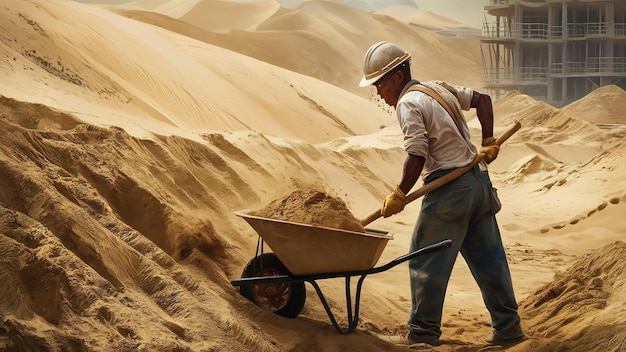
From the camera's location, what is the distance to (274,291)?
424 cm

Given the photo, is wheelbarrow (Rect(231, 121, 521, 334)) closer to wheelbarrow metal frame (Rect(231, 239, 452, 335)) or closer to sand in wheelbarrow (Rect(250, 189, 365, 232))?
wheelbarrow metal frame (Rect(231, 239, 452, 335))

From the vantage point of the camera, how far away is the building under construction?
28.2 metres

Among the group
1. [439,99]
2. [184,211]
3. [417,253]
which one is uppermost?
[439,99]

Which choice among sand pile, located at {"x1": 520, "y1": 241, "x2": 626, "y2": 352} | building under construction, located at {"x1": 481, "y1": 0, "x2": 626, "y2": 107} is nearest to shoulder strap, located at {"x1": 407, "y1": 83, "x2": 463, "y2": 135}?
sand pile, located at {"x1": 520, "y1": 241, "x2": 626, "y2": 352}

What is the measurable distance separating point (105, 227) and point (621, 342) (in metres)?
2.35

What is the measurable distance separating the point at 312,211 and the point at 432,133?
0.65 metres

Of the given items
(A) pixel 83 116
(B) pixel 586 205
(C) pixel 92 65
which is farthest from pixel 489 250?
(C) pixel 92 65

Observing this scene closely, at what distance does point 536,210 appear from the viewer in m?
10.0

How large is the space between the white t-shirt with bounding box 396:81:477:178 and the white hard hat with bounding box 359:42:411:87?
6.1 inches

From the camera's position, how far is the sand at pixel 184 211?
3.53 m

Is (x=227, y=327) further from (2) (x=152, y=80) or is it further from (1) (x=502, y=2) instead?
(1) (x=502, y=2)

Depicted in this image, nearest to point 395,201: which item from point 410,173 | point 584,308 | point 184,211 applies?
point 410,173

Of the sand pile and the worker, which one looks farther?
the worker

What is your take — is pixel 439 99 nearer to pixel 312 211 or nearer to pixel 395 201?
pixel 395 201
